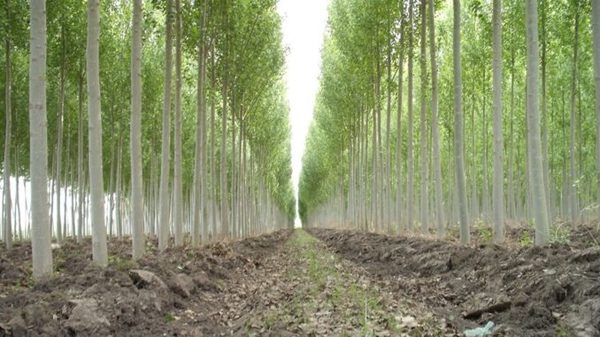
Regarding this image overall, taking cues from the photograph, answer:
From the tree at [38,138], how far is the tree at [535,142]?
753cm

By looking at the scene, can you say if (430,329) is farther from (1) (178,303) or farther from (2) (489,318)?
(1) (178,303)

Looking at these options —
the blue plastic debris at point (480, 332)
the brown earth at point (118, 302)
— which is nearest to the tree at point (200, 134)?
the brown earth at point (118, 302)

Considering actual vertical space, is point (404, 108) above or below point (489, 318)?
above

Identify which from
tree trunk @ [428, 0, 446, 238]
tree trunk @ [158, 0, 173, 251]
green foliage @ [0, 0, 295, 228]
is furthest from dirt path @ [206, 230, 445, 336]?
green foliage @ [0, 0, 295, 228]

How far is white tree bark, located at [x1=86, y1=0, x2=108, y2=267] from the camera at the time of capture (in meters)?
8.12

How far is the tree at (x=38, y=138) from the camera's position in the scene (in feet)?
23.1

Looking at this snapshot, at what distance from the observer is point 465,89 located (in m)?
21.7

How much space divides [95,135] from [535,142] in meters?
7.21

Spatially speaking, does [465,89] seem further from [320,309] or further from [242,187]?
[320,309]

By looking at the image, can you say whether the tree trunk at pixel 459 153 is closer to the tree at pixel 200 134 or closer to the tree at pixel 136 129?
the tree at pixel 136 129

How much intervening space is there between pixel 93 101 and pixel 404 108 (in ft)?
78.1

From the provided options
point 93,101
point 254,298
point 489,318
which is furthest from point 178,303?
point 489,318

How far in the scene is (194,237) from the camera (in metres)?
14.0

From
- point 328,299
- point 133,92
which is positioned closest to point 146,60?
point 133,92
